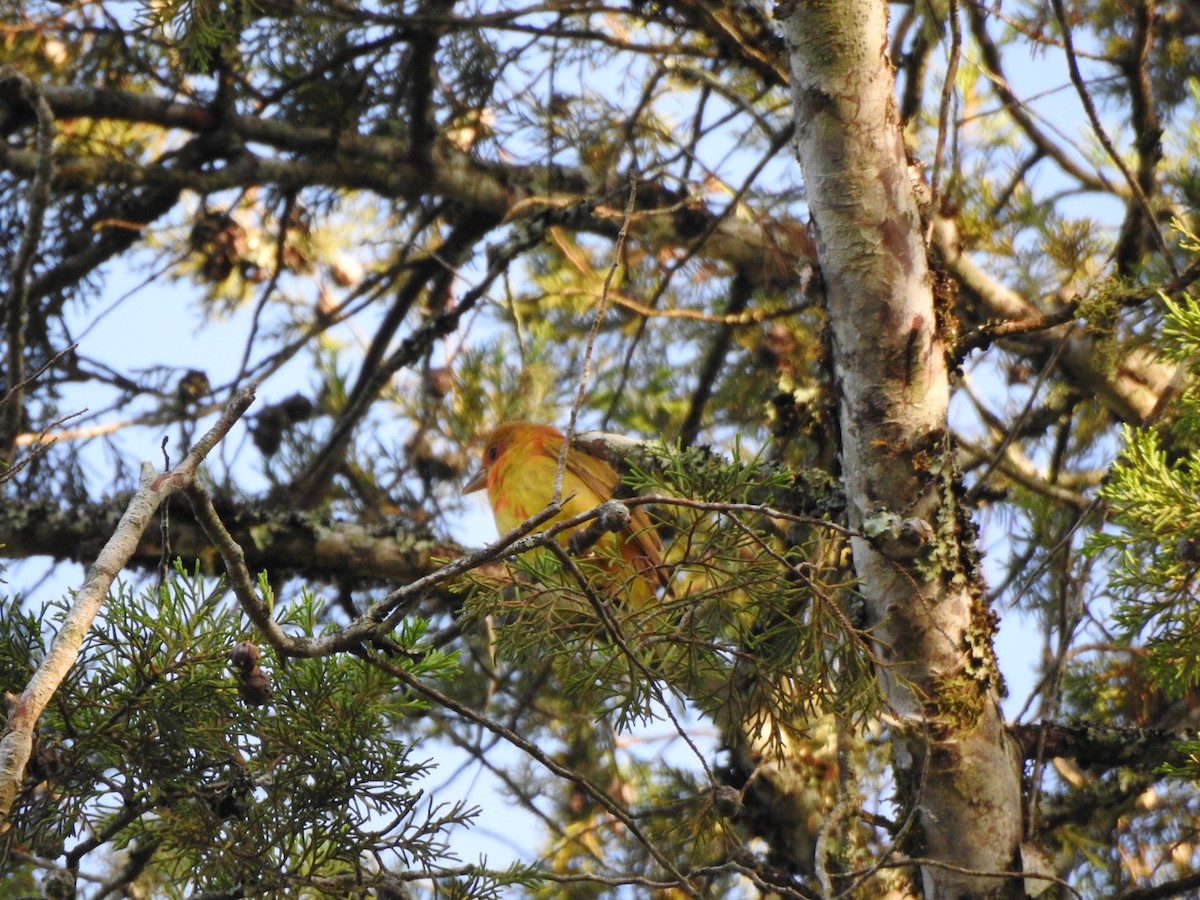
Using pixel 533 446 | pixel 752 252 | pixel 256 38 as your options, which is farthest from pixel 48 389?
pixel 752 252

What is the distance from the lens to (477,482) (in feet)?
17.5

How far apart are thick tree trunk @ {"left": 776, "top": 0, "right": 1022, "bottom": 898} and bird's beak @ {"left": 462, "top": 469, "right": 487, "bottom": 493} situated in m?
2.46

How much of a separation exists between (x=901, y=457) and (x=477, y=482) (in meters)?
2.70

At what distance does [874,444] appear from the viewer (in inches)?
116

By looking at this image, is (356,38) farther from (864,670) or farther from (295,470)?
(864,670)

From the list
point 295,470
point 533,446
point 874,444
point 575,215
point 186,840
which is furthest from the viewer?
point 295,470

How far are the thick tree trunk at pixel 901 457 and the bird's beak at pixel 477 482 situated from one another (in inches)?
96.8

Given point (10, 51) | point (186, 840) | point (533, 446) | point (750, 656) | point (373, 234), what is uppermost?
point (373, 234)

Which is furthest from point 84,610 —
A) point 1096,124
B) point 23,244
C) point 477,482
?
point 477,482

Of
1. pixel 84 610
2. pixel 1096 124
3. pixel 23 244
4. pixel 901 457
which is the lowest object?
pixel 84 610

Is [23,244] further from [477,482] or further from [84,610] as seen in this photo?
[84,610]

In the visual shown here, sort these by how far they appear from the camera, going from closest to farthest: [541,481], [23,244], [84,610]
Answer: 1. [84,610]
2. [23,244]
3. [541,481]

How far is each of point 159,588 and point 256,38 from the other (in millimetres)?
3189

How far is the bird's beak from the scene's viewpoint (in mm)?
5273
